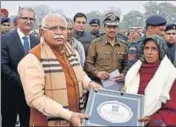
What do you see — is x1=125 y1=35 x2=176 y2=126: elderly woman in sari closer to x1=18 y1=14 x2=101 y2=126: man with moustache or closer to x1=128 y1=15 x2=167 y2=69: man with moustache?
x1=18 y1=14 x2=101 y2=126: man with moustache

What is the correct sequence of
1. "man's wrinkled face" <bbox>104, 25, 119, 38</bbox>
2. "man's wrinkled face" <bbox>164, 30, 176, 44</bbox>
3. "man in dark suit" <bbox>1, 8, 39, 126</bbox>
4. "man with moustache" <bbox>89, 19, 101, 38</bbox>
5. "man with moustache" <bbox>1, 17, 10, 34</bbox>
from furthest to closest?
"man with moustache" <bbox>89, 19, 101, 38</bbox>, "man with moustache" <bbox>1, 17, 10, 34</bbox>, "man's wrinkled face" <bbox>164, 30, 176, 44</bbox>, "man's wrinkled face" <bbox>104, 25, 119, 38</bbox>, "man in dark suit" <bbox>1, 8, 39, 126</bbox>

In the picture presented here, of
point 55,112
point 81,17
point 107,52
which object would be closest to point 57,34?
point 55,112

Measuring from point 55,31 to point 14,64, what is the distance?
1.61 metres

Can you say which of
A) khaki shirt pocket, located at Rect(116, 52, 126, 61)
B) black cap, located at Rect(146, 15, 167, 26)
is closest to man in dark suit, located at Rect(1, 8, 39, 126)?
khaki shirt pocket, located at Rect(116, 52, 126, 61)

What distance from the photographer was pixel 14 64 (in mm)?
4324

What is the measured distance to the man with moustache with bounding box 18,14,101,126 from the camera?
274 centimetres

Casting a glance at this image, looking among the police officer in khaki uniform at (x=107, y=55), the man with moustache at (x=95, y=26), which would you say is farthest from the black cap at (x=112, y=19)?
the man with moustache at (x=95, y=26)

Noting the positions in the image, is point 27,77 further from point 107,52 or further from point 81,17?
point 81,17

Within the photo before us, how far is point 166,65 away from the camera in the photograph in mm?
3109

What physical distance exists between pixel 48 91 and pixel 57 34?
19.1 inches

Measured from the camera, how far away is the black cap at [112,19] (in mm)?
4983

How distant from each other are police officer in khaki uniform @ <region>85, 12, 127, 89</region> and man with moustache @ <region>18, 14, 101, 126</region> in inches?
66.0

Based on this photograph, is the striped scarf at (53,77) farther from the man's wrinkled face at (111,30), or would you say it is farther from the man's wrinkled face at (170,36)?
the man's wrinkled face at (170,36)

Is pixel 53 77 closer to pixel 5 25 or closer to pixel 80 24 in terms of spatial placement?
pixel 80 24
